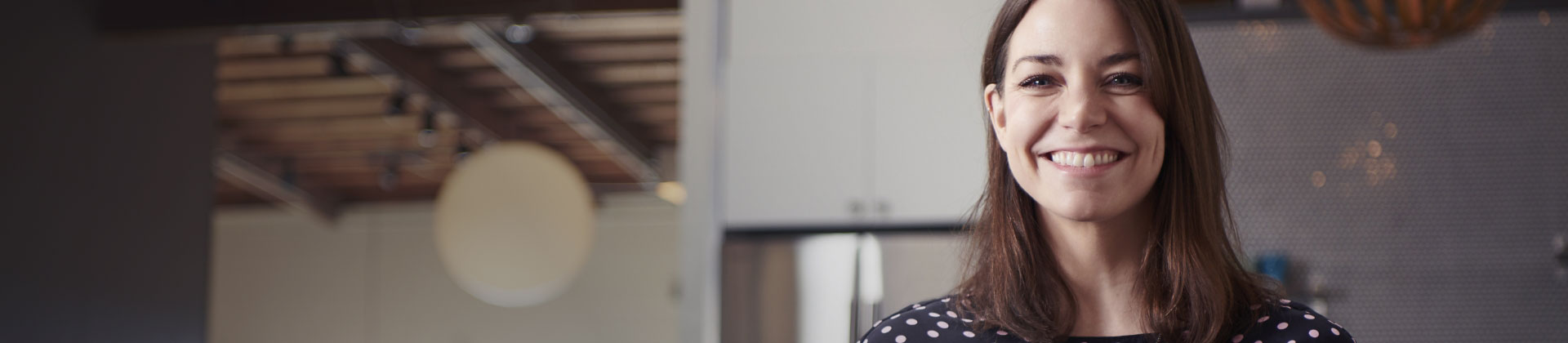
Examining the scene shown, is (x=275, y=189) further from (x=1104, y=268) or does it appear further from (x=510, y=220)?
(x=1104, y=268)

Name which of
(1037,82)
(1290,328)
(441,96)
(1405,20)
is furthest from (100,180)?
(1290,328)

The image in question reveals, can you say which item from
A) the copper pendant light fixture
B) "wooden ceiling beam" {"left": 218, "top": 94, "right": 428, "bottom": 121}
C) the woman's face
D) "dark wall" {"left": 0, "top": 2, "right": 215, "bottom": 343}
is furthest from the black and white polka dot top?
"wooden ceiling beam" {"left": 218, "top": 94, "right": 428, "bottom": 121}

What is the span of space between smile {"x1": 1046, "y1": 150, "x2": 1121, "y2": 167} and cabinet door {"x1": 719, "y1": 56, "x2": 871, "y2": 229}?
2609mm

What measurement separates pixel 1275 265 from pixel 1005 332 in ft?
6.17

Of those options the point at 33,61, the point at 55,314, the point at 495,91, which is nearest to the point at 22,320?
the point at 55,314

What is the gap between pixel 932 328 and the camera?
107 cm

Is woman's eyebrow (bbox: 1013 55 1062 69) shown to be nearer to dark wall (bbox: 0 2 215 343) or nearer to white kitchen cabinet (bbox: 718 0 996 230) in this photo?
white kitchen cabinet (bbox: 718 0 996 230)

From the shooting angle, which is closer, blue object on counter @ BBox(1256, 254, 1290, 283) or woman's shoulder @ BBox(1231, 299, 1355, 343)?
woman's shoulder @ BBox(1231, 299, 1355, 343)

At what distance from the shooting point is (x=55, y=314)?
457 cm

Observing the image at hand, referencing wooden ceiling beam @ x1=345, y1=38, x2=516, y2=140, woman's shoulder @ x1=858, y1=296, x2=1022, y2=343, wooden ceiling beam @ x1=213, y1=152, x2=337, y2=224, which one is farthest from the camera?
wooden ceiling beam @ x1=213, y1=152, x2=337, y2=224

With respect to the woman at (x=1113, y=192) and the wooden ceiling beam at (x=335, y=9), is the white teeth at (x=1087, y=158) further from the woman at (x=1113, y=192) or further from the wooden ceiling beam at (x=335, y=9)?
the wooden ceiling beam at (x=335, y=9)

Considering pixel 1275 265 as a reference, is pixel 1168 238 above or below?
above

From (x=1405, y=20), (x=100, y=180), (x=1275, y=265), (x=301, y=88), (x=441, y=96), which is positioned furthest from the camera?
(x=301, y=88)

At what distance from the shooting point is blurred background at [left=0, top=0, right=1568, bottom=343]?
105 inches
